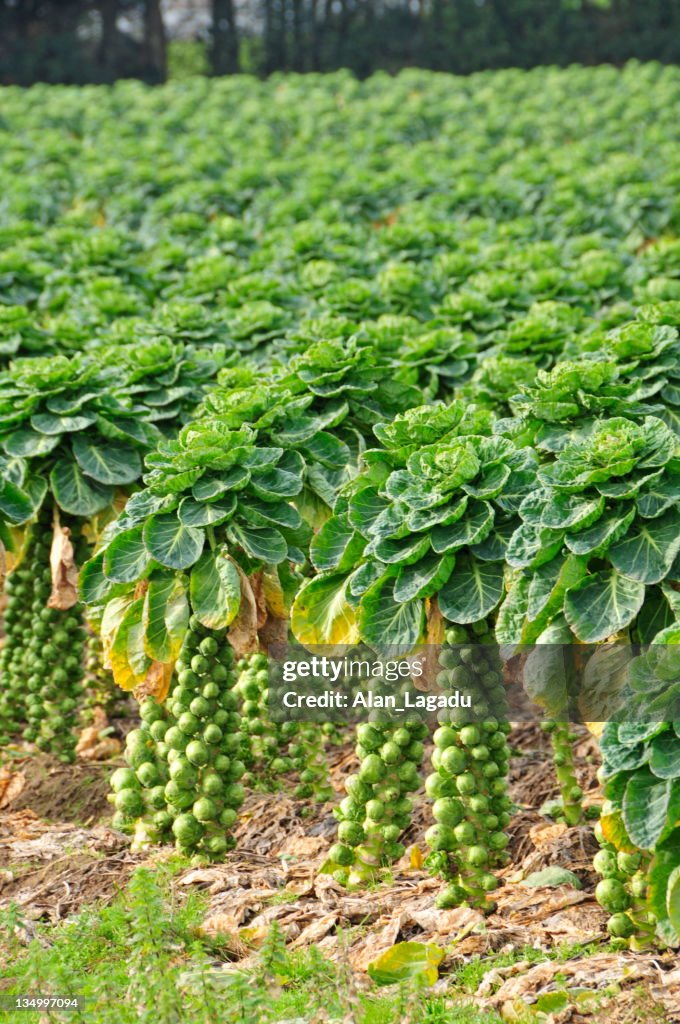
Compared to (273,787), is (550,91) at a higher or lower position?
higher

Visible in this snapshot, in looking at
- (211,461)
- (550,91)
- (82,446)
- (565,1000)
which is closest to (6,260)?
(82,446)

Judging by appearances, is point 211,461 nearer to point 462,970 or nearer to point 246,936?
point 246,936

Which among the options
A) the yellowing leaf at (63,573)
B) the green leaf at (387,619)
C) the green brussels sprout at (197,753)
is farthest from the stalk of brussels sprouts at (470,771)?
the yellowing leaf at (63,573)

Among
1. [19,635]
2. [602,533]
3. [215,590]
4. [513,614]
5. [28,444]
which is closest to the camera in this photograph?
[602,533]

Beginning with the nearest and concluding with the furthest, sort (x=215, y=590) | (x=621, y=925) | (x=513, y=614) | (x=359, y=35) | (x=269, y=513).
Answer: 1. (x=621, y=925)
2. (x=513, y=614)
3. (x=215, y=590)
4. (x=269, y=513)
5. (x=359, y=35)

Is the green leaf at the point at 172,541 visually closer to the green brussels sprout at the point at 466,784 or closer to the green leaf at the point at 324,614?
the green leaf at the point at 324,614

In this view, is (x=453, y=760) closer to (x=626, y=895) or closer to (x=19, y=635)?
(x=626, y=895)

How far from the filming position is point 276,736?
4586 mm

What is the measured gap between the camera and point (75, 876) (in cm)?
384

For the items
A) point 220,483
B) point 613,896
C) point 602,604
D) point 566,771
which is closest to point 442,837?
point 613,896

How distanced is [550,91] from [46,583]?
1403cm

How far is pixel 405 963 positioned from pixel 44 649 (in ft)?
7.05

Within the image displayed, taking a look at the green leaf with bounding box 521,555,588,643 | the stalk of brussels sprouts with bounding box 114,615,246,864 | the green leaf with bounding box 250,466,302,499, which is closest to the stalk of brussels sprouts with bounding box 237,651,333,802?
the stalk of brussels sprouts with bounding box 114,615,246,864
